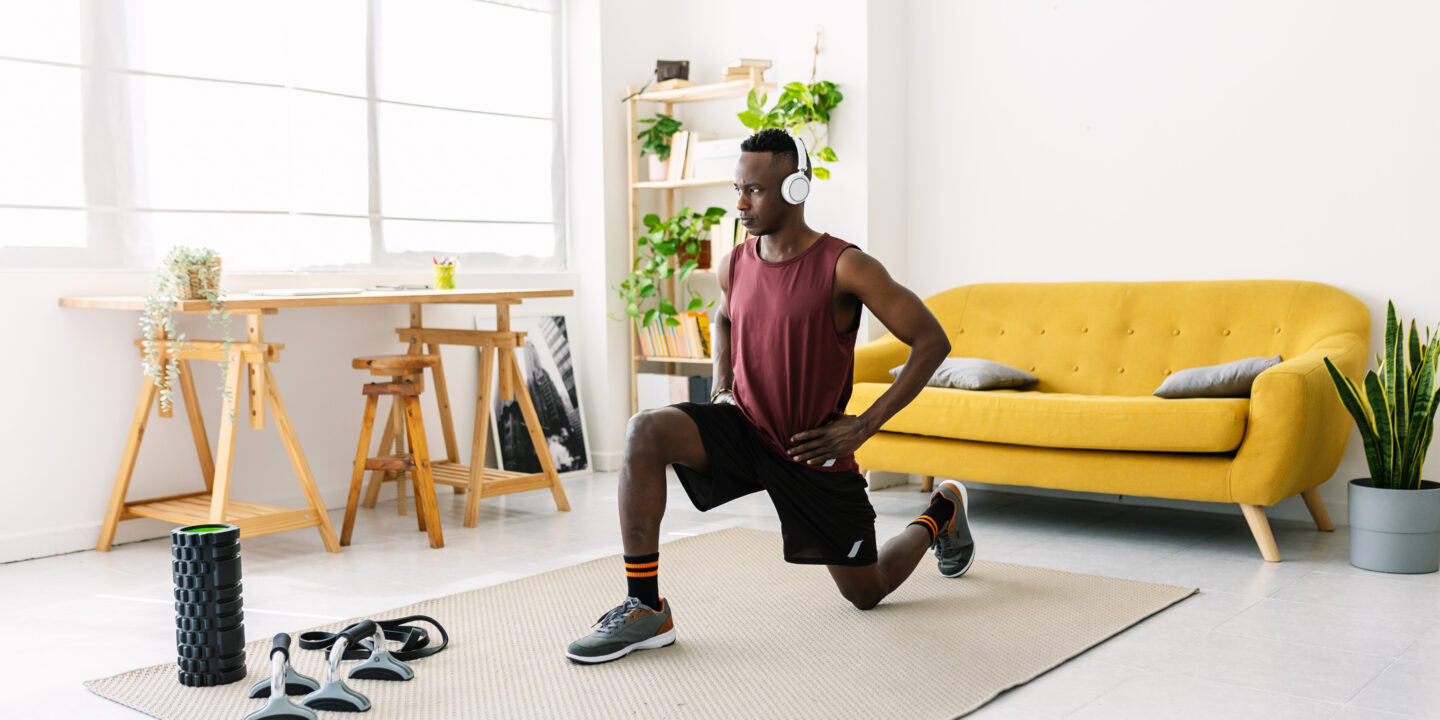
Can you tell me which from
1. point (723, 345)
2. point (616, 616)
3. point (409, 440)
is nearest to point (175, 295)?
Result: point (409, 440)

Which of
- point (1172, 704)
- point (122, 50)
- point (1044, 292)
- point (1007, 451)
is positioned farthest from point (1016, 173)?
point (122, 50)

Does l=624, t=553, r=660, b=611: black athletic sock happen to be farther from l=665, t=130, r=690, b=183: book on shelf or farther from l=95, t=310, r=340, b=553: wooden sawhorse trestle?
l=665, t=130, r=690, b=183: book on shelf

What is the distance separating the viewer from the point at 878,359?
4469mm

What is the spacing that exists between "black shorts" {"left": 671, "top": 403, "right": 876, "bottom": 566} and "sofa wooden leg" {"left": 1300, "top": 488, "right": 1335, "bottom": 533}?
2005mm

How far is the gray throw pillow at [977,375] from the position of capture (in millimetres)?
4066

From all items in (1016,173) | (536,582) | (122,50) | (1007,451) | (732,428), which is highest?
Answer: (122,50)

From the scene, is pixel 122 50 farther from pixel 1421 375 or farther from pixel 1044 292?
pixel 1421 375

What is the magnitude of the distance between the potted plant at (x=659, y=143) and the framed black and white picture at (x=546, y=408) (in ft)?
2.64

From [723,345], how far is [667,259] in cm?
250

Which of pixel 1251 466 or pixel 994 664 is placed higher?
pixel 1251 466

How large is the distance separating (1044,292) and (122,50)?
131 inches

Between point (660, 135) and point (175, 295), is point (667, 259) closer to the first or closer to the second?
point (660, 135)

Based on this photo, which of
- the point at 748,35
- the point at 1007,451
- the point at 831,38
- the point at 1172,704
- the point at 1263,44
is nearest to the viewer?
the point at 1172,704

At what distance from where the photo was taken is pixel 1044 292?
4.57 metres
